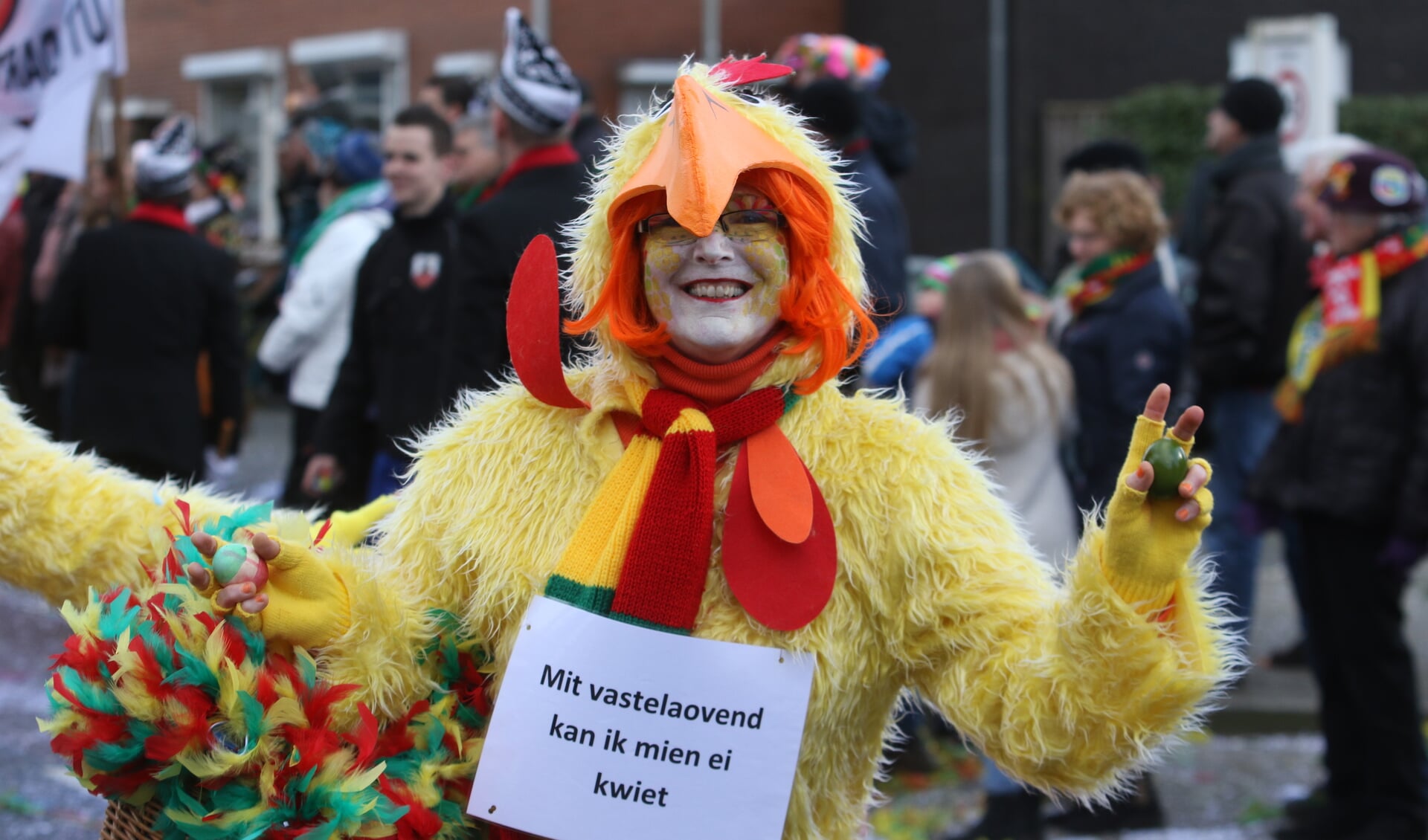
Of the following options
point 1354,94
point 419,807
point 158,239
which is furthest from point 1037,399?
point 1354,94

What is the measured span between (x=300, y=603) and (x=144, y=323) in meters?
3.38

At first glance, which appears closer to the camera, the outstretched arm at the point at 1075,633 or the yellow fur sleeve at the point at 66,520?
the outstretched arm at the point at 1075,633

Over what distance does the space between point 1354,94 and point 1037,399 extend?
14033 mm

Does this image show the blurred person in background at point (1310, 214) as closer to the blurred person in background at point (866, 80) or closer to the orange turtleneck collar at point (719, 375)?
the blurred person in background at point (866, 80)

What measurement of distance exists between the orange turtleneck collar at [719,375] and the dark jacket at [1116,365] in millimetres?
2444

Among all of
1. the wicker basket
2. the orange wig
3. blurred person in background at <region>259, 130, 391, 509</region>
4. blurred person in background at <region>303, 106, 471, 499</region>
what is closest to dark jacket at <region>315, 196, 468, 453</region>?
blurred person in background at <region>303, 106, 471, 499</region>

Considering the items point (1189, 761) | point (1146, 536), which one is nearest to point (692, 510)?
point (1146, 536)

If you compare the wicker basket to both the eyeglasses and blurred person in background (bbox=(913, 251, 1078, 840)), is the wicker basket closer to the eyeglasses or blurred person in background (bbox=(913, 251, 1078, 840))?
the eyeglasses

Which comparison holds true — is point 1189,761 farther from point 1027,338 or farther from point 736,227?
point 736,227

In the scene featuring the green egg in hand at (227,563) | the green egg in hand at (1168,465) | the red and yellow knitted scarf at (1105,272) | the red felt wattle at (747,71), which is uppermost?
the red felt wattle at (747,71)

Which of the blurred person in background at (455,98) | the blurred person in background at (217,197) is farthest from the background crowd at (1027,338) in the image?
the blurred person in background at (217,197)

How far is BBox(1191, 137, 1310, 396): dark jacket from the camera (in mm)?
5230

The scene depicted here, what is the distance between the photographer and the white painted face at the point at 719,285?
6.97 feet

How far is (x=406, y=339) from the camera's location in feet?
14.0
